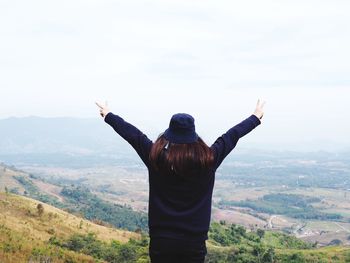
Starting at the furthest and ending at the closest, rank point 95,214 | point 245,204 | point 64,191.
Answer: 1. point 245,204
2. point 64,191
3. point 95,214

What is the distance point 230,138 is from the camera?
4496 millimetres

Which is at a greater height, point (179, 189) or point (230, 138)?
point (230, 138)

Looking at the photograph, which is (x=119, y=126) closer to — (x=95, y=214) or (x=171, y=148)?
(x=171, y=148)

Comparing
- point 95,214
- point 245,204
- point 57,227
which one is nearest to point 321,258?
point 57,227

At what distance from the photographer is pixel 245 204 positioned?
183875 mm

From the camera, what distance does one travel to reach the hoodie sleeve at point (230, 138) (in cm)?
431

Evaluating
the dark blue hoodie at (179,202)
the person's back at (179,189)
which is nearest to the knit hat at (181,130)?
the person's back at (179,189)

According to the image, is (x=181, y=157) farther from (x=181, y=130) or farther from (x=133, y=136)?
(x=133, y=136)

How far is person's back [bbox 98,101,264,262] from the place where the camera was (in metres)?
4.05

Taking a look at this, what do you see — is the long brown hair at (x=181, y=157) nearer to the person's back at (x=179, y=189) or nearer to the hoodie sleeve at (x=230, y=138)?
the person's back at (x=179, y=189)

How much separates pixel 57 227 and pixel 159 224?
26888mm

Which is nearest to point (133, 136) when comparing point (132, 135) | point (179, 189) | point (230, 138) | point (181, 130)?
point (132, 135)

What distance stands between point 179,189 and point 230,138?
74cm

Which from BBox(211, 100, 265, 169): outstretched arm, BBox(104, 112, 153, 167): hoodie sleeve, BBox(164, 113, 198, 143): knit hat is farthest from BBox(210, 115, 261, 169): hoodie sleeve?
BBox(104, 112, 153, 167): hoodie sleeve
